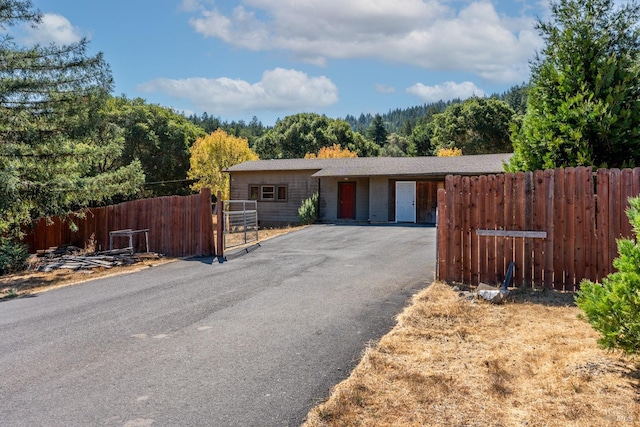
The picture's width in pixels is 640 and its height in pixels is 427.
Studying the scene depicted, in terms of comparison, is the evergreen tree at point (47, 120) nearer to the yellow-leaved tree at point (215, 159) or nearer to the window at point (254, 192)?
the window at point (254, 192)

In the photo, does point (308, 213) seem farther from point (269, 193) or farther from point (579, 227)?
point (579, 227)

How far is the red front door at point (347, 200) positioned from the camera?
23.7 meters

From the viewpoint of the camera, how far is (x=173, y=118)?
4375cm

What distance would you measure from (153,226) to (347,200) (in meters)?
12.4

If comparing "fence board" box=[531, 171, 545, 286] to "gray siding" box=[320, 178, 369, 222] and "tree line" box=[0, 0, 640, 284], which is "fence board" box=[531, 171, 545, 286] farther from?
"gray siding" box=[320, 178, 369, 222]

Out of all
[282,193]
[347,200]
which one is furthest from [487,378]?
[282,193]

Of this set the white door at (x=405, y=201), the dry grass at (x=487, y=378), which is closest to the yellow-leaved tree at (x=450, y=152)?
the white door at (x=405, y=201)

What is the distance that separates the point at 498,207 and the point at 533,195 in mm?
562

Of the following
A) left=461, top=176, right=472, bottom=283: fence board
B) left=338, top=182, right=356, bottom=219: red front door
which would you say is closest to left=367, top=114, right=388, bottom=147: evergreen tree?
left=338, top=182, right=356, bottom=219: red front door

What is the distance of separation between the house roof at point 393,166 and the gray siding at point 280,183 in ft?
1.42

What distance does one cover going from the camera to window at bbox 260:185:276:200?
25.2m

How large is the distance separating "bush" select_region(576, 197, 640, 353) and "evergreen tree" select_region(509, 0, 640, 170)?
12.9 ft

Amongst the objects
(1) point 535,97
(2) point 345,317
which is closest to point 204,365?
(2) point 345,317

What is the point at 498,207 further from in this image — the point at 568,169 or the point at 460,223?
the point at 568,169
